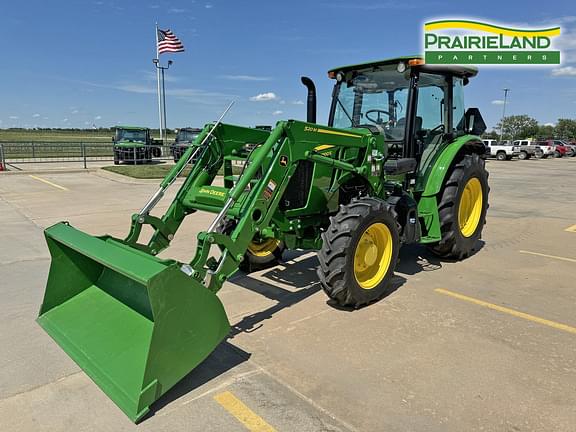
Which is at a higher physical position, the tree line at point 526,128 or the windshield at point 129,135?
the tree line at point 526,128

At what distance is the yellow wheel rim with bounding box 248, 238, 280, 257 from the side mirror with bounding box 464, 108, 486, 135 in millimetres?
3376

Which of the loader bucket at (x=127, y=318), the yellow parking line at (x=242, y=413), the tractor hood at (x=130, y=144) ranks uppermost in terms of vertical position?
the tractor hood at (x=130, y=144)

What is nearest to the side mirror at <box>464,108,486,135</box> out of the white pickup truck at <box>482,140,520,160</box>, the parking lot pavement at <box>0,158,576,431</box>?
the parking lot pavement at <box>0,158,576,431</box>

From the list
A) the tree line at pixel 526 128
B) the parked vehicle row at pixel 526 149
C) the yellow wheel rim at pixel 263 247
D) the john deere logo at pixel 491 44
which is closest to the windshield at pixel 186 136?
the john deere logo at pixel 491 44

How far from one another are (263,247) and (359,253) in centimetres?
150

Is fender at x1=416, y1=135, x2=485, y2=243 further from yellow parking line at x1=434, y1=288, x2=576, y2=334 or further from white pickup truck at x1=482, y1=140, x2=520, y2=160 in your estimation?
white pickup truck at x1=482, y1=140, x2=520, y2=160

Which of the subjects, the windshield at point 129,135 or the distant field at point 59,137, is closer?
the windshield at point 129,135

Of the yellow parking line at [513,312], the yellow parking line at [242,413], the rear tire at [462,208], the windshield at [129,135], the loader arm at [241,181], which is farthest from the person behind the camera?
the windshield at [129,135]

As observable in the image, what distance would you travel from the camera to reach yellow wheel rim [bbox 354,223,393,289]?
433cm

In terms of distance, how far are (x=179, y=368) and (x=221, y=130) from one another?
2.57m

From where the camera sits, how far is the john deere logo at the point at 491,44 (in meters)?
9.60

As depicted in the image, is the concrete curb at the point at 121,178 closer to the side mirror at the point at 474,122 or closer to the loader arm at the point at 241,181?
the loader arm at the point at 241,181

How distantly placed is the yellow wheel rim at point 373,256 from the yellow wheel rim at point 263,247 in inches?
51.8

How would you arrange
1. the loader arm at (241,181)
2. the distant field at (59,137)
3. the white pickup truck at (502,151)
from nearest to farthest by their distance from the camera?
1. the loader arm at (241,181)
2. the white pickup truck at (502,151)
3. the distant field at (59,137)
